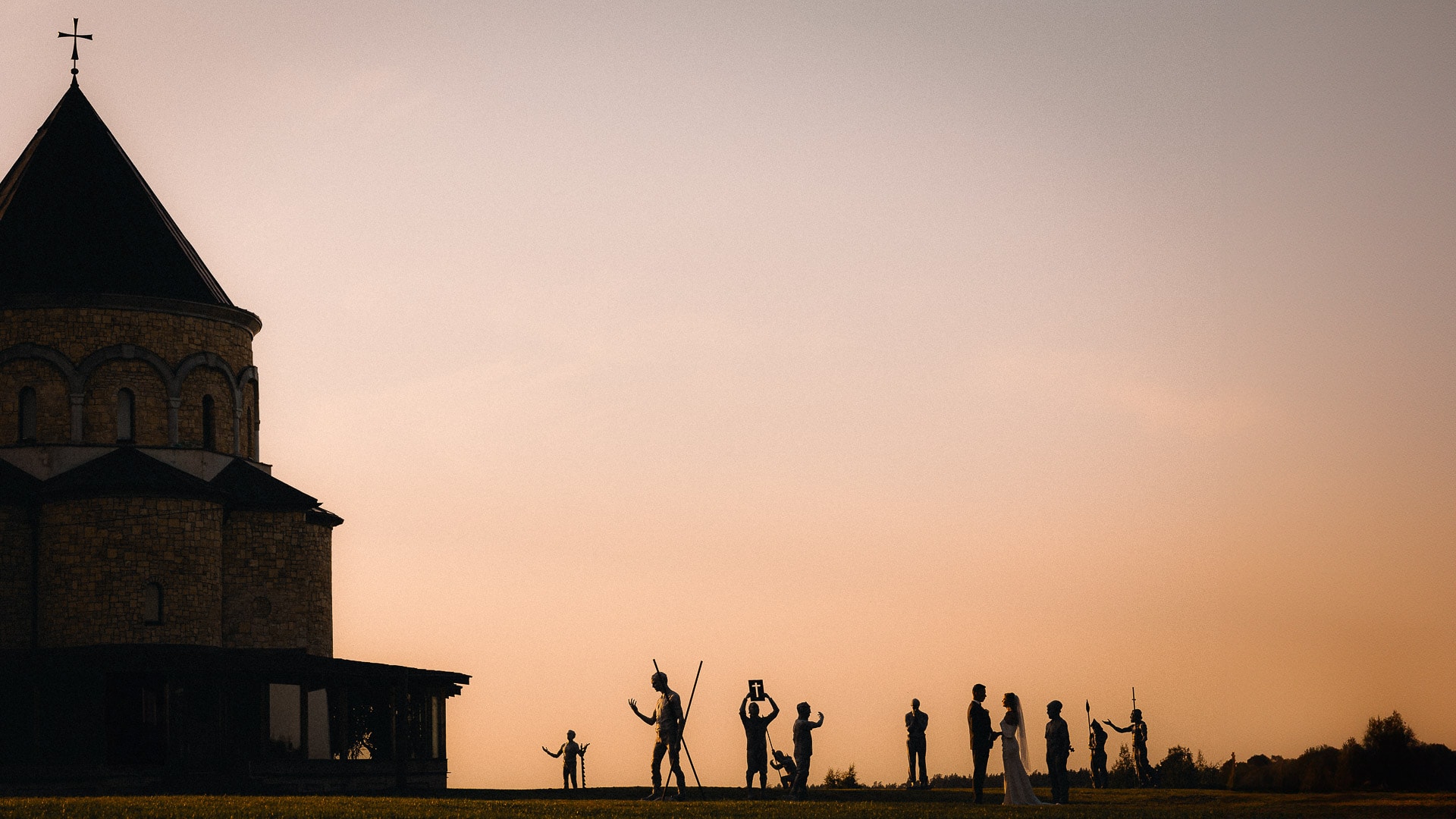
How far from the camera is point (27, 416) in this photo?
42.7 metres

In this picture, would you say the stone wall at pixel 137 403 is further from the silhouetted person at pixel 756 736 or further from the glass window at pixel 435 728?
the silhouetted person at pixel 756 736

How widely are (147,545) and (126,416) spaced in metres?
4.39

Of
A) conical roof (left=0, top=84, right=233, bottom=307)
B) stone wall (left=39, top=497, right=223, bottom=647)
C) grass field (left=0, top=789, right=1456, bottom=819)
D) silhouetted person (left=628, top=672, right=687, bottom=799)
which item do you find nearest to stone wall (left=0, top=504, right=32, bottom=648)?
stone wall (left=39, top=497, right=223, bottom=647)

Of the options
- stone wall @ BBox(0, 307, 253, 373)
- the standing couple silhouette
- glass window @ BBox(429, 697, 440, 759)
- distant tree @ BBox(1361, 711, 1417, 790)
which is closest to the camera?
the standing couple silhouette

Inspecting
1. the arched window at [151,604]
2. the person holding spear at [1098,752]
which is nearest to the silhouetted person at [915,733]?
the person holding spear at [1098,752]

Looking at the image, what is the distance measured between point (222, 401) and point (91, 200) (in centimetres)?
631

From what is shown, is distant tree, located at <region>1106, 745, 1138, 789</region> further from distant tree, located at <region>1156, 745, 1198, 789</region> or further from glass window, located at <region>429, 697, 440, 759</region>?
glass window, located at <region>429, 697, 440, 759</region>

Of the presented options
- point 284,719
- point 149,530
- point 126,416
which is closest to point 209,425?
point 126,416

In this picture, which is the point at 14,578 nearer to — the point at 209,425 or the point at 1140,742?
the point at 209,425

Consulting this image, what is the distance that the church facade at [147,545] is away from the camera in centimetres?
3794

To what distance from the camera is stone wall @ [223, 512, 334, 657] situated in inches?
1686

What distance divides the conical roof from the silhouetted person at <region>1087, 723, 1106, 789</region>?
24.4 metres

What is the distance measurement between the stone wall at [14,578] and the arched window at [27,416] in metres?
2.49

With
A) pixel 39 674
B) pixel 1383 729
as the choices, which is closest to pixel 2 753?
pixel 39 674
